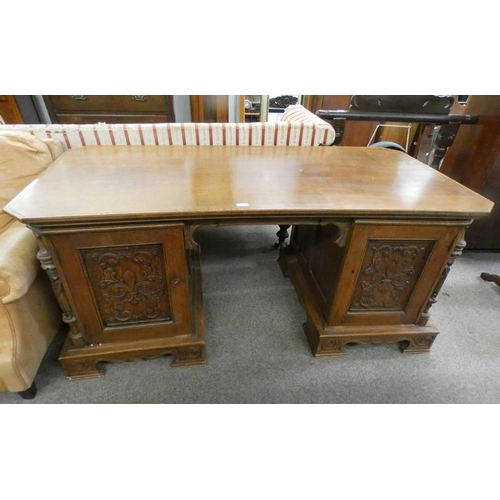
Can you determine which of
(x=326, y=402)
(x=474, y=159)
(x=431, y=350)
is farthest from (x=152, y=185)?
(x=474, y=159)

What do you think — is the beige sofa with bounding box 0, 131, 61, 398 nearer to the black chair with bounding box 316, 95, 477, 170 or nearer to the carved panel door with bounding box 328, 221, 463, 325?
the carved panel door with bounding box 328, 221, 463, 325

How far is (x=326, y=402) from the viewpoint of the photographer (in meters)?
1.15

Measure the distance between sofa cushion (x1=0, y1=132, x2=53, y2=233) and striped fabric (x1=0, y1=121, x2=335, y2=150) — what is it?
237 mm

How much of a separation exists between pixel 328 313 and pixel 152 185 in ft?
2.97

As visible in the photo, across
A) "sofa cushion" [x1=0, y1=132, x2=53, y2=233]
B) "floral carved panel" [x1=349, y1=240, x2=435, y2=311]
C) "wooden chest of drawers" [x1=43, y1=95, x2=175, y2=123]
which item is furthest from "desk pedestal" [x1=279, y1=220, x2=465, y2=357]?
"wooden chest of drawers" [x1=43, y1=95, x2=175, y2=123]

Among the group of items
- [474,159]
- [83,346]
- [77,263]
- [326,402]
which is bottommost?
[326,402]

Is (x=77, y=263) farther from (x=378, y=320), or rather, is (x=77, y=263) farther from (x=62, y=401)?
(x=378, y=320)

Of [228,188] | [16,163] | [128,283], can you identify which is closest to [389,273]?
[228,188]

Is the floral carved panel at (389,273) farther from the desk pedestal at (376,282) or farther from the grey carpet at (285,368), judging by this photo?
the grey carpet at (285,368)

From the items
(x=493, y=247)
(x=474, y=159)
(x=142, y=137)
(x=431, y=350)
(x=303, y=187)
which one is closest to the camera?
(x=303, y=187)

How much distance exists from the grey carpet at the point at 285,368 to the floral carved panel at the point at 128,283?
0.31 metres

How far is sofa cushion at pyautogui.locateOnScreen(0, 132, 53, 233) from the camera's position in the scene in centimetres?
116

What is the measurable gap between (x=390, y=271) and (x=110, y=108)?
3678mm

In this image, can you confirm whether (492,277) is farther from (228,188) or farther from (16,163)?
(16,163)
